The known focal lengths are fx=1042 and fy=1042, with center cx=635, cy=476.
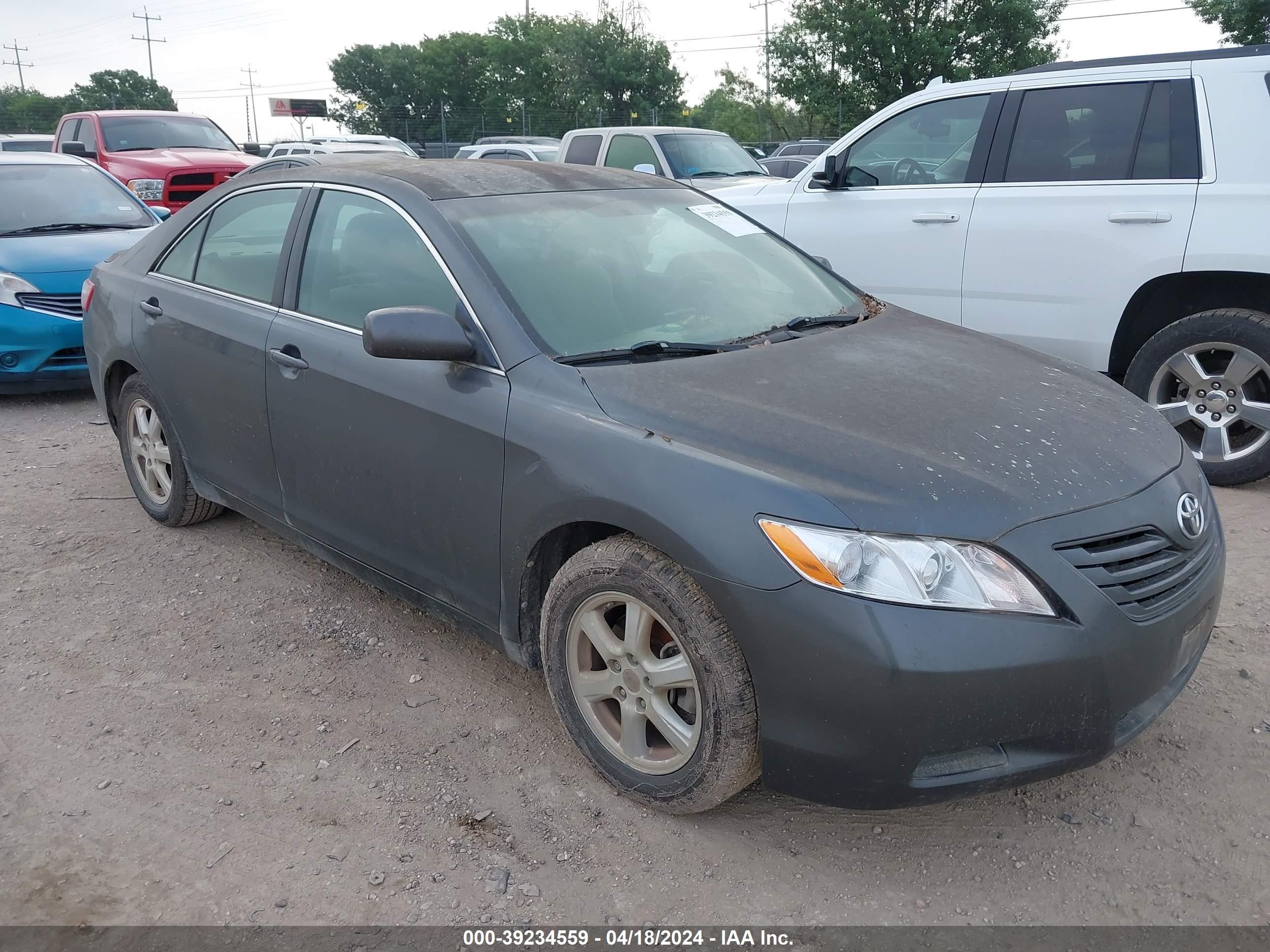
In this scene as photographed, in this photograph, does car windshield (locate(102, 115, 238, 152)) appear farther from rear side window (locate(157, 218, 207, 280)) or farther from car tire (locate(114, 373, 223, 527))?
rear side window (locate(157, 218, 207, 280))

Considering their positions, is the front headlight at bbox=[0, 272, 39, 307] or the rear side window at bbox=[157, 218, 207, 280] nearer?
the rear side window at bbox=[157, 218, 207, 280]

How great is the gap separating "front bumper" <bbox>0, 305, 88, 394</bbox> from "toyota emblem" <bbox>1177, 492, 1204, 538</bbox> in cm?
642

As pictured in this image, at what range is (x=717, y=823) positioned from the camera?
9.02 feet

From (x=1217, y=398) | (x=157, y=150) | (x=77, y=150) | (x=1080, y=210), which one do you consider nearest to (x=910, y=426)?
(x=1217, y=398)

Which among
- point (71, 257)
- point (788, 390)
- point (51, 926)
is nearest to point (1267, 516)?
point (788, 390)

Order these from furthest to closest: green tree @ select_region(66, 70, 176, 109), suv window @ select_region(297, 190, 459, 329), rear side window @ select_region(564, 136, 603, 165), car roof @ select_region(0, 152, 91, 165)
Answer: green tree @ select_region(66, 70, 176, 109), rear side window @ select_region(564, 136, 603, 165), car roof @ select_region(0, 152, 91, 165), suv window @ select_region(297, 190, 459, 329)

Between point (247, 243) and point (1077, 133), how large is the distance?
13.6 ft

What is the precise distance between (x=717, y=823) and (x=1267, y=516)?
132 inches

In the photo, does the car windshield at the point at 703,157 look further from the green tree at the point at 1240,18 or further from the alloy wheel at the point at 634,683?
the green tree at the point at 1240,18

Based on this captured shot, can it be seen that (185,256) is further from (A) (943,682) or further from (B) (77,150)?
(B) (77,150)

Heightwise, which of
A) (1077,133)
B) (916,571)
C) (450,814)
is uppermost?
(1077,133)

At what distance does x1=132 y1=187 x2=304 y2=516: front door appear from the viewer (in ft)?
12.4

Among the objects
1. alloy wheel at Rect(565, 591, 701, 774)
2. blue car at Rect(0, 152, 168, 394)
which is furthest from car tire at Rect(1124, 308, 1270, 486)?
blue car at Rect(0, 152, 168, 394)

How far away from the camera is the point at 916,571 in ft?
7.46
